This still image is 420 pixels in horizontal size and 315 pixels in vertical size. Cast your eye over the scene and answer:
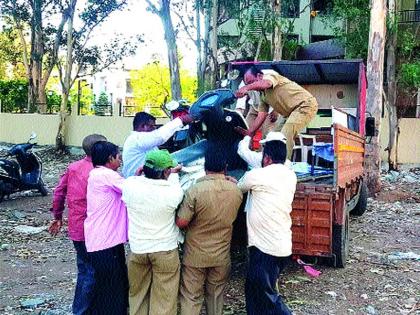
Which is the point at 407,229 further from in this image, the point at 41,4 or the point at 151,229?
the point at 41,4

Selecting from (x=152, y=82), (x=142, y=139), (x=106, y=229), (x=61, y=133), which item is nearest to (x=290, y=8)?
(x=61, y=133)

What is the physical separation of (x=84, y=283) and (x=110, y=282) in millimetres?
258

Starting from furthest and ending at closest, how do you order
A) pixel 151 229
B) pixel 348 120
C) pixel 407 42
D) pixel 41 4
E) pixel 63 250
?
pixel 41 4 < pixel 407 42 < pixel 348 120 < pixel 63 250 < pixel 151 229

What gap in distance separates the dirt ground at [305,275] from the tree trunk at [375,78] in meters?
3.29

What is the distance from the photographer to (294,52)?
2069cm

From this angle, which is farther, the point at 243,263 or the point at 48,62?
the point at 48,62

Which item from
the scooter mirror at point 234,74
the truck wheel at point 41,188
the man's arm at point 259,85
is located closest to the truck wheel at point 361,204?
the scooter mirror at point 234,74

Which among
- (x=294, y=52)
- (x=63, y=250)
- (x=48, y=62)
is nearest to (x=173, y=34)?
(x=294, y=52)

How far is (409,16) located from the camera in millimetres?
18672

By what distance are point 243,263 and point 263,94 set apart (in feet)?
6.28

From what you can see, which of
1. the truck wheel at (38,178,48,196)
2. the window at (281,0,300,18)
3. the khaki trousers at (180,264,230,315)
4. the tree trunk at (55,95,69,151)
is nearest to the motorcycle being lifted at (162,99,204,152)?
the khaki trousers at (180,264,230,315)

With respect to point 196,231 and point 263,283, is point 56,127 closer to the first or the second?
point 196,231

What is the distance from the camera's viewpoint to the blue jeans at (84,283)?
4281mm

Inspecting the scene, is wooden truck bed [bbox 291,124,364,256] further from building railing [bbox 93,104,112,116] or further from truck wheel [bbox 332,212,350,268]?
building railing [bbox 93,104,112,116]
